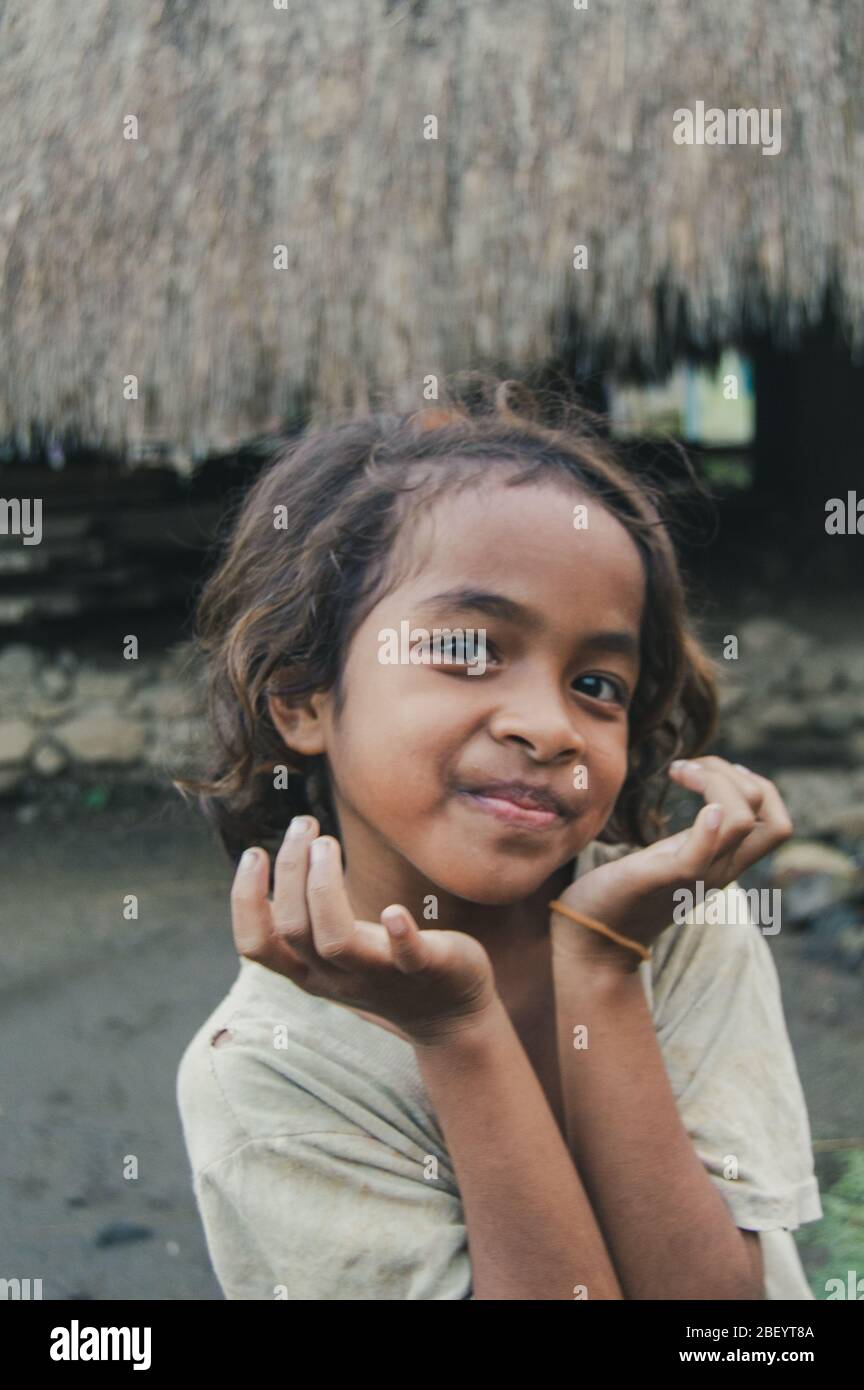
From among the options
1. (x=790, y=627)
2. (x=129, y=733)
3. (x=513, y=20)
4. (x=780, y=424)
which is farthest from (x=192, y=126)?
(x=780, y=424)

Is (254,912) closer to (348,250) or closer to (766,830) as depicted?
(766,830)

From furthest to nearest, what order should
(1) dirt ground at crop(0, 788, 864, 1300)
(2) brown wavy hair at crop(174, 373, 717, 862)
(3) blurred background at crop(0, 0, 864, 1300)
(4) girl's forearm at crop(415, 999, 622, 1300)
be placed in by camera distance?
1. (3) blurred background at crop(0, 0, 864, 1300)
2. (1) dirt ground at crop(0, 788, 864, 1300)
3. (2) brown wavy hair at crop(174, 373, 717, 862)
4. (4) girl's forearm at crop(415, 999, 622, 1300)

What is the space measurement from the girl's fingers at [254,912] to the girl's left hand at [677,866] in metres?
0.30

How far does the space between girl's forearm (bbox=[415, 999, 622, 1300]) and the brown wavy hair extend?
38 cm

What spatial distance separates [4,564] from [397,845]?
16.4 feet

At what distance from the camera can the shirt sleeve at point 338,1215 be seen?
3.82 feet

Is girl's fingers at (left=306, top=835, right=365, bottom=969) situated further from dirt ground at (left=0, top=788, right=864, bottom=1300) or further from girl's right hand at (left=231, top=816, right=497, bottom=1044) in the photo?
dirt ground at (left=0, top=788, right=864, bottom=1300)

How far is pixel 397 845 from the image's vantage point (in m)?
1.23

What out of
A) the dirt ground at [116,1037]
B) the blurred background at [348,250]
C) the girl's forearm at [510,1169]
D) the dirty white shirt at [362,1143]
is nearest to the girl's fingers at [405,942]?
the girl's forearm at [510,1169]

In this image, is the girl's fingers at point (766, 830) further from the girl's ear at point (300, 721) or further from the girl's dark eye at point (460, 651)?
the girl's ear at point (300, 721)

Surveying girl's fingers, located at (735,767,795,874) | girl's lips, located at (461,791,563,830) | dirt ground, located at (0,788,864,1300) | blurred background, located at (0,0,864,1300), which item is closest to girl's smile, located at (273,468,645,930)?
girl's lips, located at (461,791,563,830)

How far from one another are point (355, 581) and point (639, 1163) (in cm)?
60

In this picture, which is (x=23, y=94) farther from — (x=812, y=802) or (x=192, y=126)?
(x=812, y=802)

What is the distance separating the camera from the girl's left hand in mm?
1135
